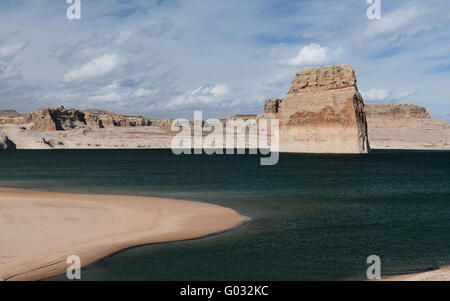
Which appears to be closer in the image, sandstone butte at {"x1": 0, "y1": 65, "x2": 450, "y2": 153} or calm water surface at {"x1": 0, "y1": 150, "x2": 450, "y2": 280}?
calm water surface at {"x1": 0, "y1": 150, "x2": 450, "y2": 280}

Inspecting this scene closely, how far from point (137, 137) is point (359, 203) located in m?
138

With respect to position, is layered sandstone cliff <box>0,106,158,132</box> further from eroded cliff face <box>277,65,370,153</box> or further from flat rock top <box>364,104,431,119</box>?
flat rock top <box>364,104,431,119</box>

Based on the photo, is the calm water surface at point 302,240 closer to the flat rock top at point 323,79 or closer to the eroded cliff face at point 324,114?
the eroded cliff face at point 324,114

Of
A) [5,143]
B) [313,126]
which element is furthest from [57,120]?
[313,126]

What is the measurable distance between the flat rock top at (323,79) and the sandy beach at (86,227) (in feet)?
215

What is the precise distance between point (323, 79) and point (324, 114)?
8222 millimetres

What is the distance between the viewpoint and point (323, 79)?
87.1 meters

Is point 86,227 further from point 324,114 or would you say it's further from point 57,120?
point 57,120

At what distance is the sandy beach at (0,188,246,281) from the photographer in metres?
13.3

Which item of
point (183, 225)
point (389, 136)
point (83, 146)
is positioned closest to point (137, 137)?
point (83, 146)

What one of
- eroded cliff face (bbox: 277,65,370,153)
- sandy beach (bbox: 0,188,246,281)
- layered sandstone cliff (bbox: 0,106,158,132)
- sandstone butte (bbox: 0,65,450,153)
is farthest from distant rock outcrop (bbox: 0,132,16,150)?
sandy beach (bbox: 0,188,246,281)

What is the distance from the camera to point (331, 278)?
12656 millimetres

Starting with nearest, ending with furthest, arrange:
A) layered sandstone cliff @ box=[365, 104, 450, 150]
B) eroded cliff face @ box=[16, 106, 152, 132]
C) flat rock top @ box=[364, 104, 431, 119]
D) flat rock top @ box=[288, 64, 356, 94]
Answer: flat rock top @ box=[288, 64, 356, 94] → layered sandstone cliff @ box=[365, 104, 450, 150] → eroded cliff face @ box=[16, 106, 152, 132] → flat rock top @ box=[364, 104, 431, 119]
